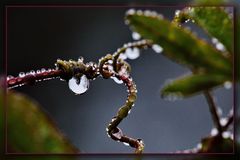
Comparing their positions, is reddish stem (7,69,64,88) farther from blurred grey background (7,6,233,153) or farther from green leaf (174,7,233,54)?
blurred grey background (7,6,233,153)

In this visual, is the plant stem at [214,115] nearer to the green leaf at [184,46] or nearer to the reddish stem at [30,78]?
the green leaf at [184,46]

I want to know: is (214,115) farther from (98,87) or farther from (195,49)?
(98,87)

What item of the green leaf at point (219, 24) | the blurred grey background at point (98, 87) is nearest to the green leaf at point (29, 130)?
the green leaf at point (219, 24)

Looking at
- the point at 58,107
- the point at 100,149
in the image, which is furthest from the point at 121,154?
the point at 58,107

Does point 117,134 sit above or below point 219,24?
below

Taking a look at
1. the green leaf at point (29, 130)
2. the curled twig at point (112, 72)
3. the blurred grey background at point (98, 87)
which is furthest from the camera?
the blurred grey background at point (98, 87)

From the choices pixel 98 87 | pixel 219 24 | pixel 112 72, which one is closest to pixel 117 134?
pixel 112 72
